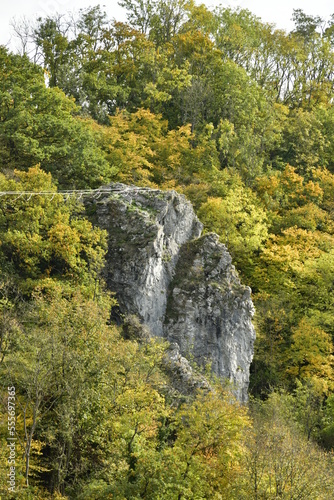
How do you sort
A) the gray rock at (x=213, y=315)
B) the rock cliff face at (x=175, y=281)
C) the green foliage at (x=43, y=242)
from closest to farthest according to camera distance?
1. the green foliage at (x=43, y=242)
2. the rock cliff face at (x=175, y=281)
3. the gray rock at (x=213, y=315)

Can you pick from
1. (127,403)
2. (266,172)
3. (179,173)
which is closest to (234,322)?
(127,403)

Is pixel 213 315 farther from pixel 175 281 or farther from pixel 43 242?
pixel 43 242

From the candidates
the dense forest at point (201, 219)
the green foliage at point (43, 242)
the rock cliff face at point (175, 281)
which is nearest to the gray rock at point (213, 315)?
the rock cliff face at point (175, 281)

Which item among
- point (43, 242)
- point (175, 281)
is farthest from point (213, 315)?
point (43, 242)

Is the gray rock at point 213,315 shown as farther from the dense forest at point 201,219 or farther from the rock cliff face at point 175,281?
the dense forest at point 201,219

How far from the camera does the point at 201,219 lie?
28.2m

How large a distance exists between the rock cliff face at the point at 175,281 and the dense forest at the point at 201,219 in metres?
0.95

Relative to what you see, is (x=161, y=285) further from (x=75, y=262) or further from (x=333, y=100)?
(x=333, y=100)

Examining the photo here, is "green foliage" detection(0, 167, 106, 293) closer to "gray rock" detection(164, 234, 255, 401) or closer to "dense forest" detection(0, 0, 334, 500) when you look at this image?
"dense forest" detection(0, 0, 334, 500)

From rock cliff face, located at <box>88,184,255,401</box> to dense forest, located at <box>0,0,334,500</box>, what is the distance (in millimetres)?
949

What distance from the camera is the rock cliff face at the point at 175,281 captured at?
70.2 feet

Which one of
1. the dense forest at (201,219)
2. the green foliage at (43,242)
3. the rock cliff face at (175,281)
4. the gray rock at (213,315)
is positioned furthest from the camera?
the gray rock at (213,315)

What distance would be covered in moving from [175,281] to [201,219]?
6.20 m

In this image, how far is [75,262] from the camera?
67.1ft
